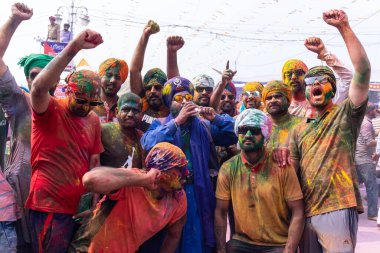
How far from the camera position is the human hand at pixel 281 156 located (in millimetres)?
4000

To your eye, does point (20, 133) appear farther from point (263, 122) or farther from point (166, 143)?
point (263, 122)

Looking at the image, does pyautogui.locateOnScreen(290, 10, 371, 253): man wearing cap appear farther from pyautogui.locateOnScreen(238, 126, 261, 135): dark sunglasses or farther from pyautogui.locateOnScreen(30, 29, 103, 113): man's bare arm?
pyautogui.locateOnScreen(30, 29, 103, 113): man's bare arm

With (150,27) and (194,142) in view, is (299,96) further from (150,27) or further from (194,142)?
(150,27)

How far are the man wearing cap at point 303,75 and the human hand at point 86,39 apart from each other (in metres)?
2.24

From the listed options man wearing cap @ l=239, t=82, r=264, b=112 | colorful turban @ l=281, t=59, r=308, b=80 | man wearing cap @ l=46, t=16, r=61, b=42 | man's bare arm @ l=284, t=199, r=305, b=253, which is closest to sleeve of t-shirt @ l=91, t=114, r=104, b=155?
man's bare arm @ l=284, t=199, r=305, b=253

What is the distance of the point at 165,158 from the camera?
3682mm

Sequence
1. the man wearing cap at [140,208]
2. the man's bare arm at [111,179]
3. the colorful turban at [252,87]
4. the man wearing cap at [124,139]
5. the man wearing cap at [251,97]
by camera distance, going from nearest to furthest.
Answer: the man's bare arm at [111,179] < the man wearing cap at [140,208] < the man wearing cap at [124,139] < the man wearing cap at [251,97] < the colorful turban at [252,87]

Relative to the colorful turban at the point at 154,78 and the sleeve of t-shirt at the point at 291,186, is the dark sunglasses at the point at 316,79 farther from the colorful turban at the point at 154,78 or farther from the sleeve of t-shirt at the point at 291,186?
the colorful turban at the point at 154,78

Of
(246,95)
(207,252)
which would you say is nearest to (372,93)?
(246,95)

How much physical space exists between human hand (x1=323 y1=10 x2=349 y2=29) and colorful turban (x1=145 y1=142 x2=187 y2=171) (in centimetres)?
184

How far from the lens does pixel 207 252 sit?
168 inches

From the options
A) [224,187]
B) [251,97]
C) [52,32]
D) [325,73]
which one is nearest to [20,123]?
[224,187]

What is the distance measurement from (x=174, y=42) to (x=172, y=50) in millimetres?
100

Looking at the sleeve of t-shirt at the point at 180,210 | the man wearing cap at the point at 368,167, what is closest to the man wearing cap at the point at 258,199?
the sleeve of t-shirt at the point at 180,210
